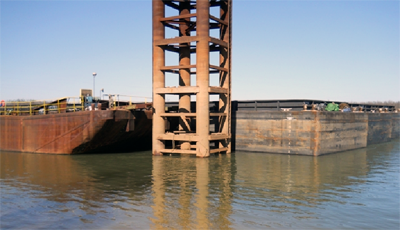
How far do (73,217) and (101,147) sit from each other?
18.6 metres

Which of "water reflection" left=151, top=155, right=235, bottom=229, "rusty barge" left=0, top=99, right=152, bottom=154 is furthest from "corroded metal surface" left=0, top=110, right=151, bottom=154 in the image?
"water reflection" left=151, top=155, right=235, bottom=229

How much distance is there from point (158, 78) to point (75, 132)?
8095 mm

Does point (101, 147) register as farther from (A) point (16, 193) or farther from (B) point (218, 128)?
(A) point (16, 193)

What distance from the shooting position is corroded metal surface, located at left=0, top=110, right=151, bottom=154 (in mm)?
28531

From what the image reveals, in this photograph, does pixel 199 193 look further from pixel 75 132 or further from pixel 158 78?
pixel 75 132

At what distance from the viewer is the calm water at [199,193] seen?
12414mm

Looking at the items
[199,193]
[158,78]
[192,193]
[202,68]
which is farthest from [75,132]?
[199,193]

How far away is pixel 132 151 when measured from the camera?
33281 millimetres

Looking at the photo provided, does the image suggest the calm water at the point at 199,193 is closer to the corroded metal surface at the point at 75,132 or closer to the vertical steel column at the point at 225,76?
the corroded metal surface at the point at 75,132

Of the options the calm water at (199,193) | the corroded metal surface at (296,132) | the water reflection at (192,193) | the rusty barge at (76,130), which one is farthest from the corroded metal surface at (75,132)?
the corroded metal surface at (296,132)

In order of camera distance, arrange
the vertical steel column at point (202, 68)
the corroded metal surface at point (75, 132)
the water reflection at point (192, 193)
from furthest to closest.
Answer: the corroded metal surface at point (75, 132)
the vertical steel column at point (202, 68)
the water reflection at point (192, 193)

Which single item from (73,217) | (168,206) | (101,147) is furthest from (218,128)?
(73,217)

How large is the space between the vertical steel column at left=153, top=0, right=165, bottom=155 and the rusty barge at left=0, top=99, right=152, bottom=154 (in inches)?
58.6

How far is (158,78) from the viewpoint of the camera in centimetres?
2894
